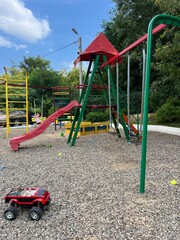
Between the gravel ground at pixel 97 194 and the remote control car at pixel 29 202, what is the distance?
0.08m

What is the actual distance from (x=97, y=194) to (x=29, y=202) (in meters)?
0.97

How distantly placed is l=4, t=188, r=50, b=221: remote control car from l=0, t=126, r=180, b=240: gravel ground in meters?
0.08

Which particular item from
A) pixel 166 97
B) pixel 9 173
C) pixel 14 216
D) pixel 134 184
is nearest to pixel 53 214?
pixel 14 216

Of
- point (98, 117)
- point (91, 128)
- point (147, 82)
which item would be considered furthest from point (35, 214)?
point (98, 117)

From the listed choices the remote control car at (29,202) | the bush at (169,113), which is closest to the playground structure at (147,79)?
the remote control car at (29,202)

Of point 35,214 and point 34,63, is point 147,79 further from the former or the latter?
point 34,63

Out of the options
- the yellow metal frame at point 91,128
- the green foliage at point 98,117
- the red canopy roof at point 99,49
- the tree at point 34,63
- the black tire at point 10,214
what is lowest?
the black tire at point 10,214

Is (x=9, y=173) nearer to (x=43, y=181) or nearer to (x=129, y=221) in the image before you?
(x=43, y=181)

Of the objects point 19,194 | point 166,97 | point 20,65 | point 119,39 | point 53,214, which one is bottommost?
point 53,214

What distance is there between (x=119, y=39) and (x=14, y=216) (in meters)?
13.6

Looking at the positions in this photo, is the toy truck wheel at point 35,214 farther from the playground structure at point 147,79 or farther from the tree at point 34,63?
the tree at point 34,63

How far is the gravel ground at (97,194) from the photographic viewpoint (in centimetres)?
234

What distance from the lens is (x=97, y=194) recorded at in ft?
10.5

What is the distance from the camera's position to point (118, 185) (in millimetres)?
3547
